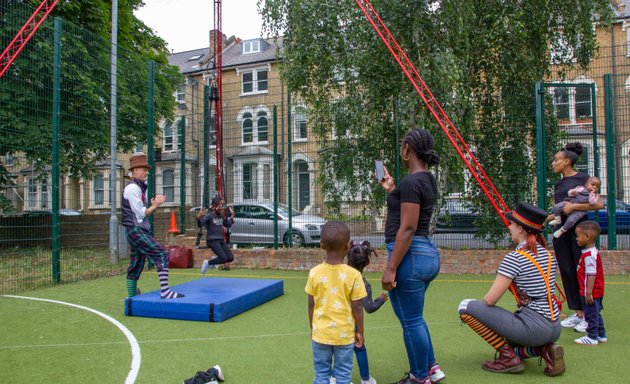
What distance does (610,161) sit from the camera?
9.65 m

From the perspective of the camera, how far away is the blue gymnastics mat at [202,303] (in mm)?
6207

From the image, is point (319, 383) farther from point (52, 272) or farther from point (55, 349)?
point (52, 272)

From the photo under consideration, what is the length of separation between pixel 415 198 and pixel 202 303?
369 cm

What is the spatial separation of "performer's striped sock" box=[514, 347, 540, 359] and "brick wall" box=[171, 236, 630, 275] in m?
4.98

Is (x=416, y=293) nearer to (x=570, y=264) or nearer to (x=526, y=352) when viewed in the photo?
(x=526, y=352)

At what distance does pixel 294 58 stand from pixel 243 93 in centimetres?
178

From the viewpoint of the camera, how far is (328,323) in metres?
3.35

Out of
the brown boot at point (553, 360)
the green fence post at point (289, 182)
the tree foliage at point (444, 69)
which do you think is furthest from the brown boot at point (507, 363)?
the green fence post at point (289, 182)

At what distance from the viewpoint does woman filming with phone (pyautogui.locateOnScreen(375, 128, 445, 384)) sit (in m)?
3.55

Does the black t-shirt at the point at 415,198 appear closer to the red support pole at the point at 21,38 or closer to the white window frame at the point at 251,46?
the red support pole at the point at 21,38

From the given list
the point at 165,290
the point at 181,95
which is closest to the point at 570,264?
the point at 165,290

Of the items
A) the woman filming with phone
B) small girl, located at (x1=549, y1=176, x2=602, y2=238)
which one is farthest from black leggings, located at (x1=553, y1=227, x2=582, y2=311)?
the woman filming with phone

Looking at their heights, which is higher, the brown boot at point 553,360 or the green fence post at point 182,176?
the green fence post at point 182,176

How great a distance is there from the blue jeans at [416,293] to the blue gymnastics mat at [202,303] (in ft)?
10.3
